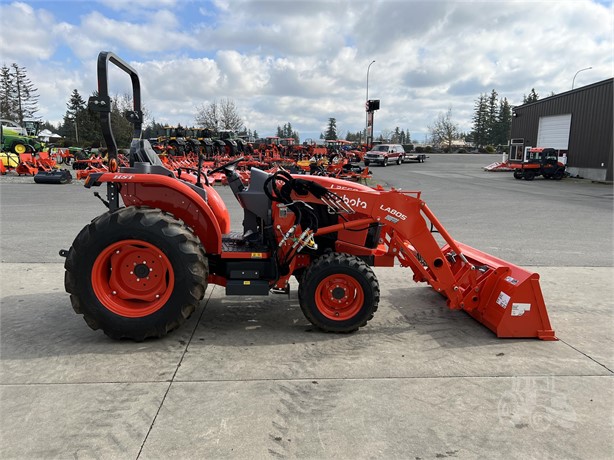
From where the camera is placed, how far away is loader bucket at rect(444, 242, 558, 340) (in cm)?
386

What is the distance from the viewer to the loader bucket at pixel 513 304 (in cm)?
386

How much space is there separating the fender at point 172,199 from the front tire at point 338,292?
92 cm

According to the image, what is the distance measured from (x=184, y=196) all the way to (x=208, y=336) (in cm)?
127

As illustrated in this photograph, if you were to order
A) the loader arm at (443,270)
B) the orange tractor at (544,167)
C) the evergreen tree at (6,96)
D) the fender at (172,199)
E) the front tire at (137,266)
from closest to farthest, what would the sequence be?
the front tire at (137,266), the fender at (172,199), the loader arm at (443,270), the orange tractor at (544,167), the evergreen tree at (6,96)

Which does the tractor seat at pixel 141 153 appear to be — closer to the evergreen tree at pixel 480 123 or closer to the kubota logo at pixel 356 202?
the kubota logo at pixel 356 202

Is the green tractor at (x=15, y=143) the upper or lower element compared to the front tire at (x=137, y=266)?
upper

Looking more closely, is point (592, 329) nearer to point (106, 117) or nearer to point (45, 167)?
point (106, 117)

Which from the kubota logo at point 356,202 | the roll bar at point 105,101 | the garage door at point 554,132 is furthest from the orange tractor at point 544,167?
the roll bar at point 105,101

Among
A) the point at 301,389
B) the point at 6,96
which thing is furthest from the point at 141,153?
the point at 6,96

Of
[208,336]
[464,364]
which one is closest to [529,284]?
[464,364]

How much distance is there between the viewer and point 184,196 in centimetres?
391

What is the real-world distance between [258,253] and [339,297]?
848mm

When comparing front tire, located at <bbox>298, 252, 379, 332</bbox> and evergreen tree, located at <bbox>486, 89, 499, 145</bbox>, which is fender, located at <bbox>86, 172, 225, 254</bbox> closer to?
front tire, located at <bbox>298, 252, 379, 332</bbox>

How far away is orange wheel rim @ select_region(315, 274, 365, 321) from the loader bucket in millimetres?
1079
